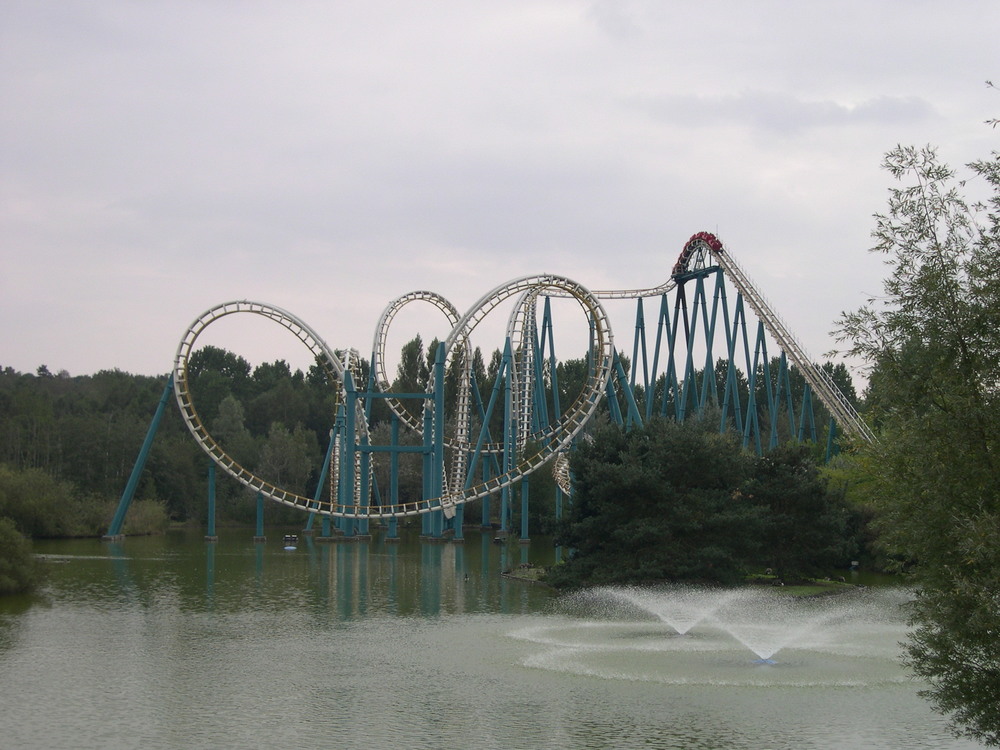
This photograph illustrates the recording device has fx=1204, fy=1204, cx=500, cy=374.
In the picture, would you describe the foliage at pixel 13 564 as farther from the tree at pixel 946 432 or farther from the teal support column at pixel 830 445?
the teal support column at pixel 830 445

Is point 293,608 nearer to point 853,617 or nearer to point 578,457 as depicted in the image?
point 578,457

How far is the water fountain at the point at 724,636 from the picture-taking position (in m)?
16.5

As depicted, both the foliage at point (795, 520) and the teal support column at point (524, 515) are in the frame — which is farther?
the teal support column at point (524, 515)

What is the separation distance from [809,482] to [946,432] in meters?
19.9

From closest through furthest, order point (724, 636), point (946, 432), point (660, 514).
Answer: point (946, 432) → point (724, 636) → point (660, 514)

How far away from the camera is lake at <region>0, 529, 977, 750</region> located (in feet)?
42.3

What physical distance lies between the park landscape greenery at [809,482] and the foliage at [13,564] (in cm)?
5

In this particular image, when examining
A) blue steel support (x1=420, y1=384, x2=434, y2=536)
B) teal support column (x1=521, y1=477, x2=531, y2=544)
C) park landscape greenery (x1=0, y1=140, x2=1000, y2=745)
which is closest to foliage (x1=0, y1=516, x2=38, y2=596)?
park landscape greenery (x1=0, y1=140, x2=1000, y2=745)

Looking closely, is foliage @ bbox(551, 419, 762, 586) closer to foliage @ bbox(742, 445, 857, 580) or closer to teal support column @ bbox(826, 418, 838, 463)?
foliage @ bbox(742, 445, 857, 580)

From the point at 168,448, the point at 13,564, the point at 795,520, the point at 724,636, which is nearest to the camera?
the point at 724,636

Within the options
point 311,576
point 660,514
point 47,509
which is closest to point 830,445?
point 660,514

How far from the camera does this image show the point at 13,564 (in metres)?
24.7

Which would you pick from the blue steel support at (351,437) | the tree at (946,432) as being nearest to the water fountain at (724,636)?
the tree at (946,432)

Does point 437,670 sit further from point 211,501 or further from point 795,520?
point 211,501
